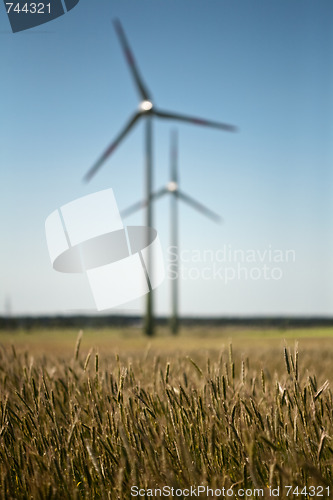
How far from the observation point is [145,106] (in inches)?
1243

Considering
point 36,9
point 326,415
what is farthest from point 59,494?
point 36,9

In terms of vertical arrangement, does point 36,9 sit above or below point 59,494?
above

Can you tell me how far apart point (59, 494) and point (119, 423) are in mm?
535

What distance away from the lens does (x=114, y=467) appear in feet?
9.75

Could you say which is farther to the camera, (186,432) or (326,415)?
(326,415)

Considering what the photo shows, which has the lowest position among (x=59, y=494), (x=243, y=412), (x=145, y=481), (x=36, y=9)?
(x=59, y=494)

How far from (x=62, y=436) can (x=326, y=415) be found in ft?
6.54

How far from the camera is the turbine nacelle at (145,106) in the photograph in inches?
1235

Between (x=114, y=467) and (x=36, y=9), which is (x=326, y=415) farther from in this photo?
(x=36, y=9)

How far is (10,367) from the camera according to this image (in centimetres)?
493

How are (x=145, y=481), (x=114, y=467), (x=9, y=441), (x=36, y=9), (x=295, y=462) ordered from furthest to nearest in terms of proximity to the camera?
(x=36, y=9)
(x=9, y=441)
(x=114, y=467)
(x=295, y=462)
(x=145, y=481)

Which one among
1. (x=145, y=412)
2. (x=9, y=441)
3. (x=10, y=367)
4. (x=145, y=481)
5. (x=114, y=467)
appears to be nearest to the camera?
(x=145, y=481)

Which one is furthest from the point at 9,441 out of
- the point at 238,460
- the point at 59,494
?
the point at 238,460

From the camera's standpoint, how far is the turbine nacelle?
3136 cm
